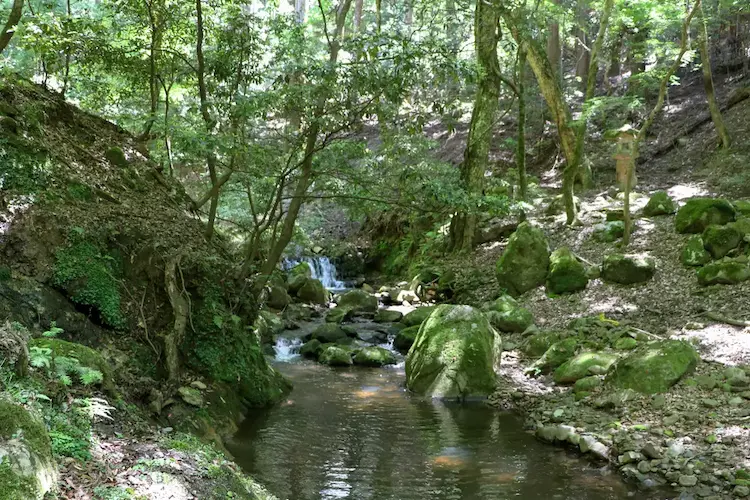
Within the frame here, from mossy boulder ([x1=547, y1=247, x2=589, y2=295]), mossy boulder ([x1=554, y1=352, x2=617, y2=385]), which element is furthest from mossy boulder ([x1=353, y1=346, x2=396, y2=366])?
mossy boulder ([x1=547, y1=247, x2=589, y2=295])

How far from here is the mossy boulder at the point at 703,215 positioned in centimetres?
1105

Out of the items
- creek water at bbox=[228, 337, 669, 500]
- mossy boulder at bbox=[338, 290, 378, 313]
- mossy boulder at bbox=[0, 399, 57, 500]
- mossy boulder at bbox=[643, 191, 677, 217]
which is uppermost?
mossy boulder at bbox=[643, 191, 677, 217]

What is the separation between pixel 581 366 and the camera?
860cm

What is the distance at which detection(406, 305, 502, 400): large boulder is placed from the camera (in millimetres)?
9000

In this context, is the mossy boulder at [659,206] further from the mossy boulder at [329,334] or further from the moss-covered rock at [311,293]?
the moss-covered rock at [311,293]

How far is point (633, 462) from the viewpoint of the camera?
19.9 feet

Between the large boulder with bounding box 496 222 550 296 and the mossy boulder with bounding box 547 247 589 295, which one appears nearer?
the mossy boulder with bounding box 547 247 589 295

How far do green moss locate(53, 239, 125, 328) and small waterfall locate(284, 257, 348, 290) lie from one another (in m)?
11.1

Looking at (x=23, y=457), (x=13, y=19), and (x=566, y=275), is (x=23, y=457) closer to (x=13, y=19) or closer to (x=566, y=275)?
(x=13, y=19)

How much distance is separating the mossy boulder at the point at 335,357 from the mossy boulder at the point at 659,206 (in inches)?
304

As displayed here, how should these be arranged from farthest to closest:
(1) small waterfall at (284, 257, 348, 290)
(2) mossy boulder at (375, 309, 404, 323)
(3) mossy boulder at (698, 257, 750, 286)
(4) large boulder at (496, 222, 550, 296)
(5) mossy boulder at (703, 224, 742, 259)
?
(1) small waterfall at (284, 257, 348, 290), (2) mossy boulder at (375, 309, 404, 323), (4) large boulder at (496, 222, 550, 296), (5) mossy boulder at (703, 224, 742, 259), (3) mossy boulder at (698, 257, 750, 286)

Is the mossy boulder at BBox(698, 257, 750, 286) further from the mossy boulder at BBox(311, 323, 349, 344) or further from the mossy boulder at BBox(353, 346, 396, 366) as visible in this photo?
the mossy boulder at BBox(311, 323, 349, 344)

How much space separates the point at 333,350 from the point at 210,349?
158 inches

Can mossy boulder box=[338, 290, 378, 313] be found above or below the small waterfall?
below
